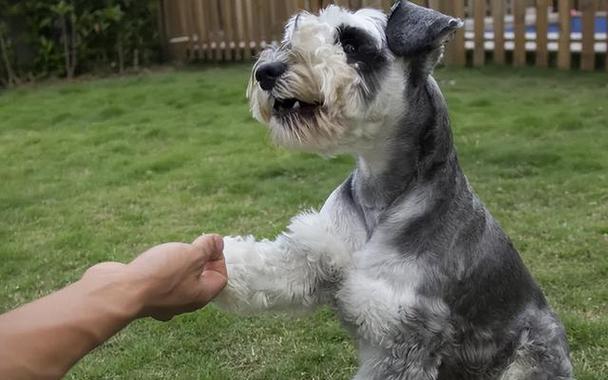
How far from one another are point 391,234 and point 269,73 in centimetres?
70

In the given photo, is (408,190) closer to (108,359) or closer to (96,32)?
(108,359)

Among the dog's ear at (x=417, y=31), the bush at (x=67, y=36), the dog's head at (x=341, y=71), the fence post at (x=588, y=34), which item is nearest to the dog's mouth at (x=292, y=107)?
the dog's head at (x=341, y=71)

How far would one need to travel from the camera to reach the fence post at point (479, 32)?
12.0m

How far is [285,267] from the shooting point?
2.89 m

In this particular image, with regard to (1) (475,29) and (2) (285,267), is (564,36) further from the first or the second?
(2) (285,267)

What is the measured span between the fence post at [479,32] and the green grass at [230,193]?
0.75 meters

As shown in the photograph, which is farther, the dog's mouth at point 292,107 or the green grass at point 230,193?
the green grass at point 230,193

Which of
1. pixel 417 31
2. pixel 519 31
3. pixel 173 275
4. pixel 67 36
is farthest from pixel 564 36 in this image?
pixel 173 275

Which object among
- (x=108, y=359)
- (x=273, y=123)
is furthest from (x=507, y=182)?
(x=273, y=123)

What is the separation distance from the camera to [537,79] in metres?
11.1

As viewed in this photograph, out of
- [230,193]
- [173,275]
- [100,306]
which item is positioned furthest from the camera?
[230,193]

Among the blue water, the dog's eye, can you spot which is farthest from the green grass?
the dog's eye

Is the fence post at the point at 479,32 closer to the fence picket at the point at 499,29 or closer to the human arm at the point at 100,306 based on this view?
the fence picket at the point at 499,29

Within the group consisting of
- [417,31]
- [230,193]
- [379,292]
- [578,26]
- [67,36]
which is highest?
[417,31]
